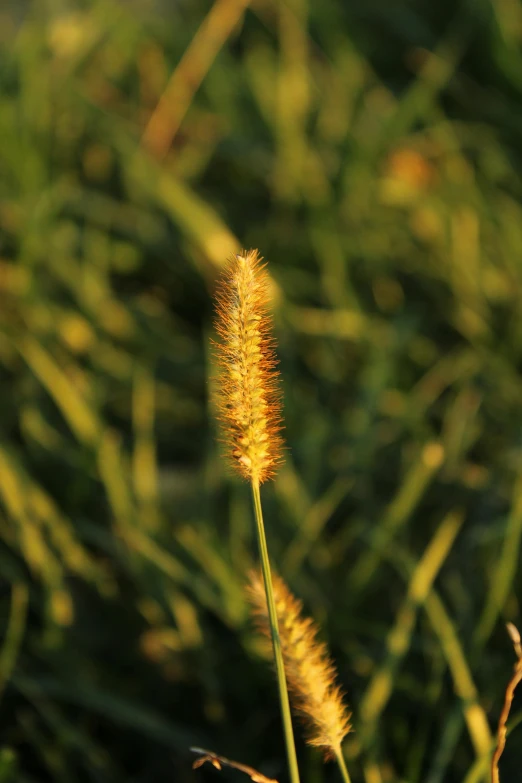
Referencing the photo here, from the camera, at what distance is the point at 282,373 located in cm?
166

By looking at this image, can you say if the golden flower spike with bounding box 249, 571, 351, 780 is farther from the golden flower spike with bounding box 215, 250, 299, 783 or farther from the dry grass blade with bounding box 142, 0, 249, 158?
the dry grass blade with bounding box 142, 0, 249, 158

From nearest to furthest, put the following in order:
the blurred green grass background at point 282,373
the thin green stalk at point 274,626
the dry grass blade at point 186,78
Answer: the thin green stalk at point 274,626 < the blurred green grass background at point 282,373 < the dry grass blade at point 186,78

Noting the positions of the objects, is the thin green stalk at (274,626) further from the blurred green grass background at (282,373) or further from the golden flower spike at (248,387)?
the blurred green grass background at (282,373)

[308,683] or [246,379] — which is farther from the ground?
[246,379]

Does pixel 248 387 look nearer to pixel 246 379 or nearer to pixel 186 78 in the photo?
pixel 246 379

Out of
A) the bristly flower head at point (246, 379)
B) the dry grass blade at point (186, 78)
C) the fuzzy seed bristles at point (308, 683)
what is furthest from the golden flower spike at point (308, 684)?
the dry grass blade at point (186, 78)

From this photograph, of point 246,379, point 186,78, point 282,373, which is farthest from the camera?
point 186,78

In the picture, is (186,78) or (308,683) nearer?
(308,683)

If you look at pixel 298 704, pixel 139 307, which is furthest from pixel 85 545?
pixel 298 704

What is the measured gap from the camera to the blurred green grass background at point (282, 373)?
1.18m

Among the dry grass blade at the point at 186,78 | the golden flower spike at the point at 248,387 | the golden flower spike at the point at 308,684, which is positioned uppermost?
the dry grass blade at the point at 186,78

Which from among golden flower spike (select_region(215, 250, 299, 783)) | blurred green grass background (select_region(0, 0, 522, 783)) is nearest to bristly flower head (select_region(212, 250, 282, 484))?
golden flower spike (select_region(215, 250, 299, 783))

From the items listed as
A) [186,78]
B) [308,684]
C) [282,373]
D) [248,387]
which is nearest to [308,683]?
[308,684]

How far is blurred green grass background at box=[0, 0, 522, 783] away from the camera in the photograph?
1179 mm
